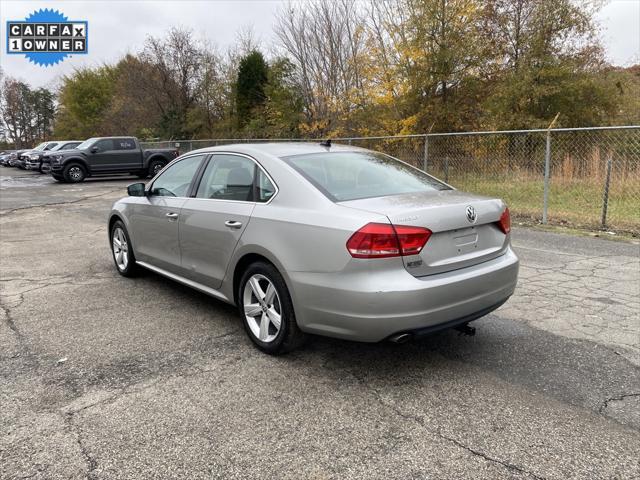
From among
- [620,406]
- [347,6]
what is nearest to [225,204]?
[620,406]

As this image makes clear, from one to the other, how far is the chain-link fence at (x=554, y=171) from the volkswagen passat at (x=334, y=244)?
6.14m

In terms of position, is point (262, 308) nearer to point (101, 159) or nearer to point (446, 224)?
point (446, 224)

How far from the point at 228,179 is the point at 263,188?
1.80ft

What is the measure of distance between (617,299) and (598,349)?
4.87 feet

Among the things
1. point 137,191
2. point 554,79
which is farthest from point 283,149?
point 554,79

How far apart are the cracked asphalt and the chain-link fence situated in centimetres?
476

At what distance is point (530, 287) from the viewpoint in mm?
5406

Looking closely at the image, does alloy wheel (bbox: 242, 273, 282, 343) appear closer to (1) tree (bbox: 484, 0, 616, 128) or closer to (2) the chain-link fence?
(2) the chain-link fence

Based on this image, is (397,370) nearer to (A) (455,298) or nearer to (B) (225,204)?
(A) (455,298)

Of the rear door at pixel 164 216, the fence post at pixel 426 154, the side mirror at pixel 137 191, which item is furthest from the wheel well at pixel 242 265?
the fence post at pixel 426 154

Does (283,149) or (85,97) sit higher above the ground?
(85,97)

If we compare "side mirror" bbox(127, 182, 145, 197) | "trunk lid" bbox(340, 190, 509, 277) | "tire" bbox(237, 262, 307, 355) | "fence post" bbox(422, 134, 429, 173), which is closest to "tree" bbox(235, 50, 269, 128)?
"fence post" bbox(422, 134, 429, 173)

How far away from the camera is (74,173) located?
847 inches

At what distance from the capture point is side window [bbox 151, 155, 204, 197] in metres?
4.73
